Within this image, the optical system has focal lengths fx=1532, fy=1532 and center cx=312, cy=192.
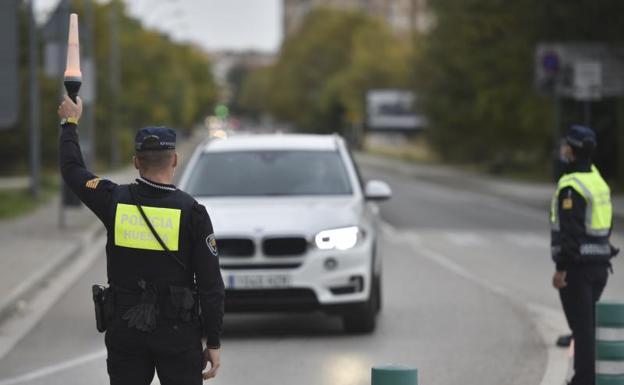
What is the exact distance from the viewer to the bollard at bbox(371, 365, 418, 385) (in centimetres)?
637

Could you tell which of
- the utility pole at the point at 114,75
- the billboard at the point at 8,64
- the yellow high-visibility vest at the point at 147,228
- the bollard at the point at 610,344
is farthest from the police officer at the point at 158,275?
the utility pole at the point at 114,75

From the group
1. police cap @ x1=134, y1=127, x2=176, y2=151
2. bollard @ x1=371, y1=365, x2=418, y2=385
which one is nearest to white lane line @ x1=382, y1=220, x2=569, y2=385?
bollard @ x1=371, y1=365, x2=418, y2=385

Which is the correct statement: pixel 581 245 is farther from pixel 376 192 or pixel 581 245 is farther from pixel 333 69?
pixel 333 69

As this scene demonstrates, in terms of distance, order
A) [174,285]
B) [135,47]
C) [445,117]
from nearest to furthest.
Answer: [174,285]
[445,117]
[135,47]

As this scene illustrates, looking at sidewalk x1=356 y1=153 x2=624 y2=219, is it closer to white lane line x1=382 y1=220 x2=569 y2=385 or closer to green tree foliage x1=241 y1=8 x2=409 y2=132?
white lane line x1=382 y1=220 x2=569 y2=385

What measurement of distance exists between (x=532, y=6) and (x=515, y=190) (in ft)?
17.4

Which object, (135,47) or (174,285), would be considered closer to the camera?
(174,285)

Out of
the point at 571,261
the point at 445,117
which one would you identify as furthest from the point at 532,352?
the point at 445,117

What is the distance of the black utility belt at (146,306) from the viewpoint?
602cm

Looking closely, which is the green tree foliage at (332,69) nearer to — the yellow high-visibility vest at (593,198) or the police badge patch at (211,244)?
the yellow high-visibility vest at (593,198)

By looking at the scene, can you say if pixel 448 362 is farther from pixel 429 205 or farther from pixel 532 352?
pixel 429 205

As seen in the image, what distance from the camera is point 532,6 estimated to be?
43.8 m

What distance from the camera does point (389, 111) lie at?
116m

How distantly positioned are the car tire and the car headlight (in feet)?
1.44
